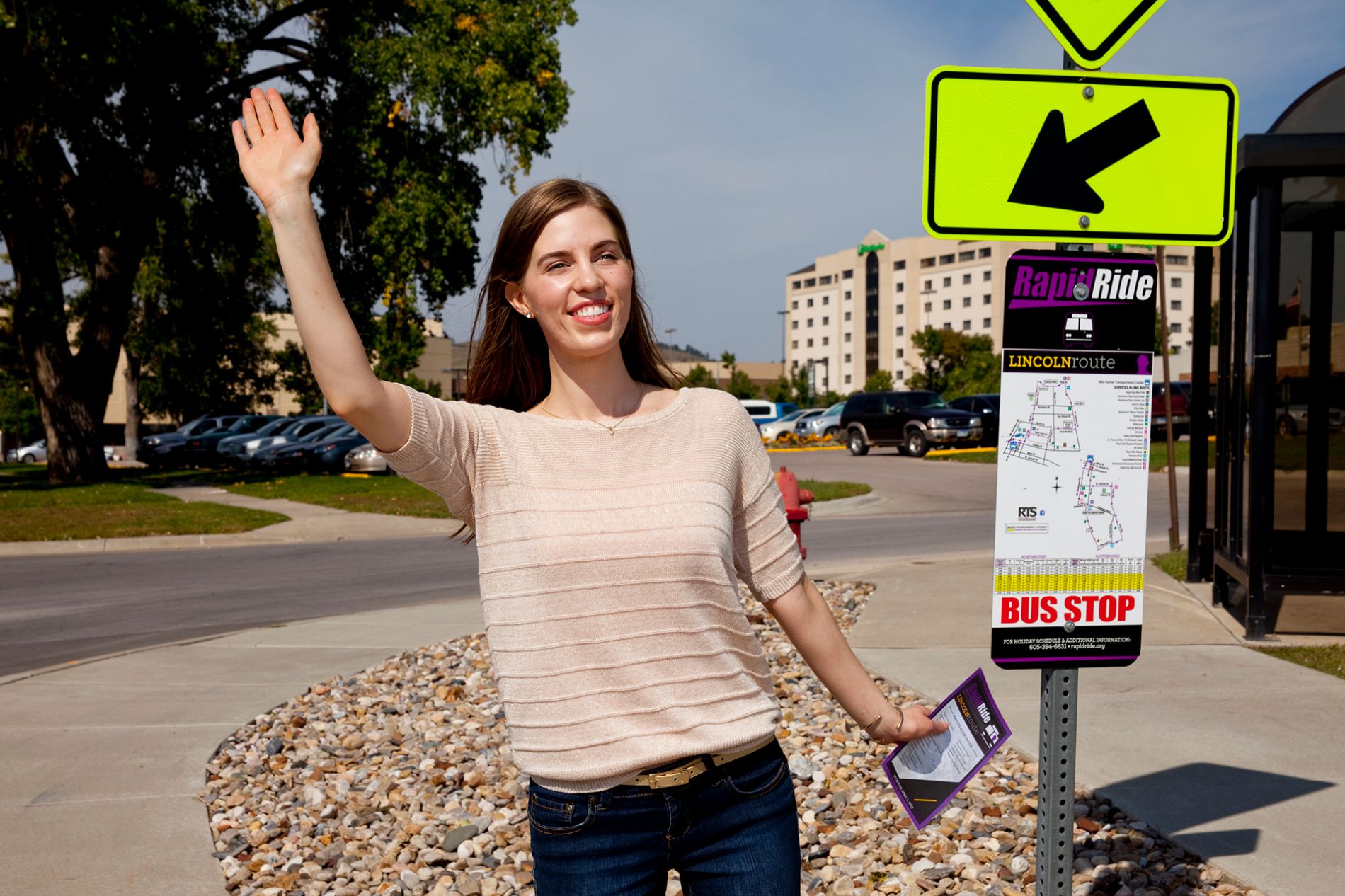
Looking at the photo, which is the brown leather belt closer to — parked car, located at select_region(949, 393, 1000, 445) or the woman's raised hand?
the woman's raised hand

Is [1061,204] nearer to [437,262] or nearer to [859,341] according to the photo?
[437,262]

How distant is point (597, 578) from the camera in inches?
78.4

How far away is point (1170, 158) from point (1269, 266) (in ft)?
17.0

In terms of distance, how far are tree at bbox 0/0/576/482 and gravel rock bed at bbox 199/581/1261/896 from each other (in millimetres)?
17450

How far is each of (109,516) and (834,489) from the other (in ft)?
37.5

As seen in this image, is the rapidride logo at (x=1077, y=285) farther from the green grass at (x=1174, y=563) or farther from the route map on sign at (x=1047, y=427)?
the green grass at (x=1174, y=563)

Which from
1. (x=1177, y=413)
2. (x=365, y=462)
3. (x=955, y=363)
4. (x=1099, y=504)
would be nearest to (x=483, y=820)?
(x=1099, y=504)

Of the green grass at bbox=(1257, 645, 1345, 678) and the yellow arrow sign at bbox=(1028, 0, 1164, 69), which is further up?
the yellow arrow sign at bbox=(1028, 0, 1164, 69)

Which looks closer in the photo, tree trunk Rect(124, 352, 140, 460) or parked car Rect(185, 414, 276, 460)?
parked car Rect(185, 414, 276, 460)

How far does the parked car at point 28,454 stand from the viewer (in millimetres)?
59781

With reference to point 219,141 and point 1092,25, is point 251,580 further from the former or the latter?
point 219,141

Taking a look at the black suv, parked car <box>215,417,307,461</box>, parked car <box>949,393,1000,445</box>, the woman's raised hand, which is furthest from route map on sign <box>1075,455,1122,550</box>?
parked car <box>215,417,307,461</box>

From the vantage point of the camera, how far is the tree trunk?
47469 mm

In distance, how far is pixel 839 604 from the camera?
8.79 meters
